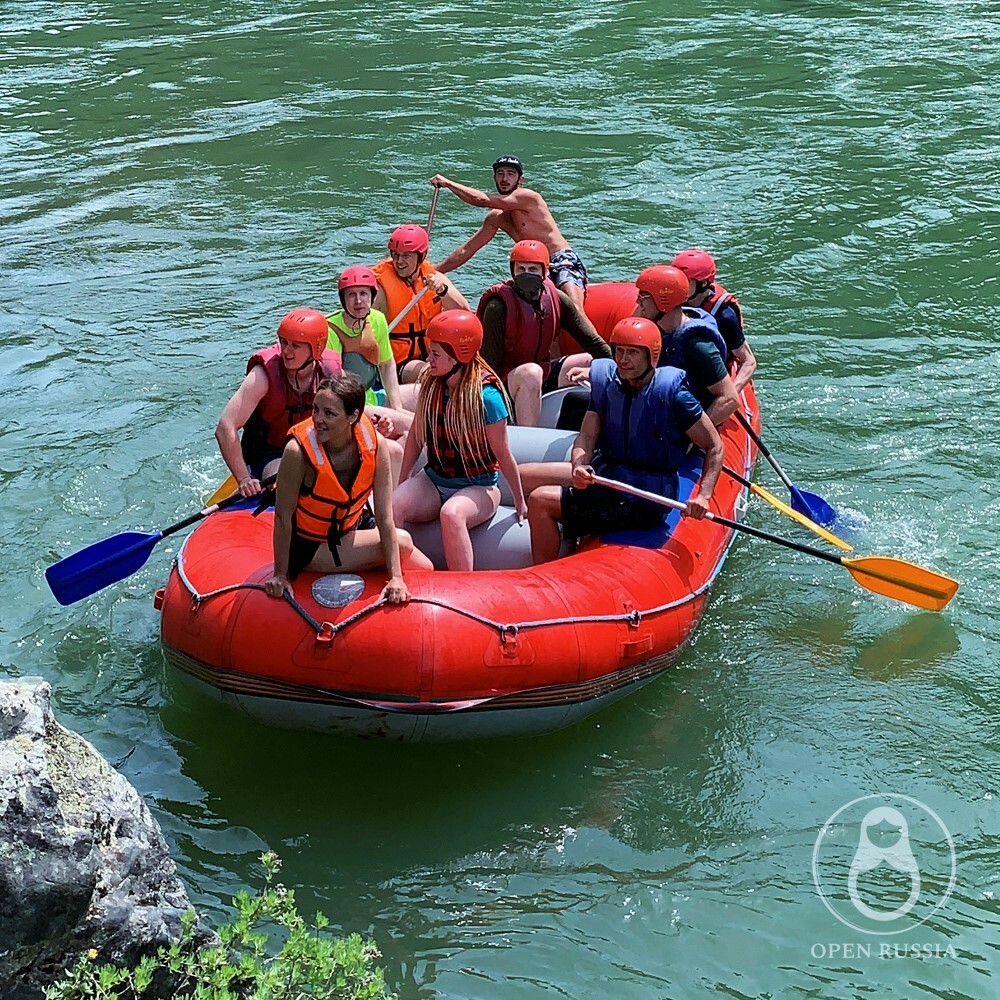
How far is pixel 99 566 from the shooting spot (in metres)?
5.49

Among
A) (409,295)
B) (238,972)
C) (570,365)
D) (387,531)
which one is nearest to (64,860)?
(238,972)

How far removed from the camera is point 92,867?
3.39 meters

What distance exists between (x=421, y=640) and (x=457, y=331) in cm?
130

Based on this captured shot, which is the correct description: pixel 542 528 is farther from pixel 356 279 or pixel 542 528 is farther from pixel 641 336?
pixel 356 279

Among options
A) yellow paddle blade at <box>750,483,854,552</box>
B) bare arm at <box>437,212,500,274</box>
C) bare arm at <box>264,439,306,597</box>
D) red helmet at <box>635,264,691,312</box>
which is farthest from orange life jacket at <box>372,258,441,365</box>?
bare arm at <box>264,439,306,597</box>

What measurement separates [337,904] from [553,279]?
156 inches

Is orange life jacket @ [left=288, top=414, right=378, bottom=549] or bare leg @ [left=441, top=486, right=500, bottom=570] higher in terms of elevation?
orange life jacket @ [left=288, top=414, right=378, bottom=549]

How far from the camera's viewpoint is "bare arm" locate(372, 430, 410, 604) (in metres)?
4.77

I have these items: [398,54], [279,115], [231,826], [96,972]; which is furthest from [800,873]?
→ [398,54]

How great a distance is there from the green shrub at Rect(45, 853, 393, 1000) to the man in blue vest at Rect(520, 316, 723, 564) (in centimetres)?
225

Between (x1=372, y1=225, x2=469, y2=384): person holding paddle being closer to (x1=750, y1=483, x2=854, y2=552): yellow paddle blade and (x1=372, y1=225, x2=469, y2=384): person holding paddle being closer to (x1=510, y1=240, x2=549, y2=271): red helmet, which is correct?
(x1=510, y1=240, x2=549, y2=271): red helmet

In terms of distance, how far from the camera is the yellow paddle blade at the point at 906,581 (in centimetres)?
575

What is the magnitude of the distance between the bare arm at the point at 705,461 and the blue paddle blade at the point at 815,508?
1.20 m

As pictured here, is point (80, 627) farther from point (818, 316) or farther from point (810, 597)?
point (818, 316)
